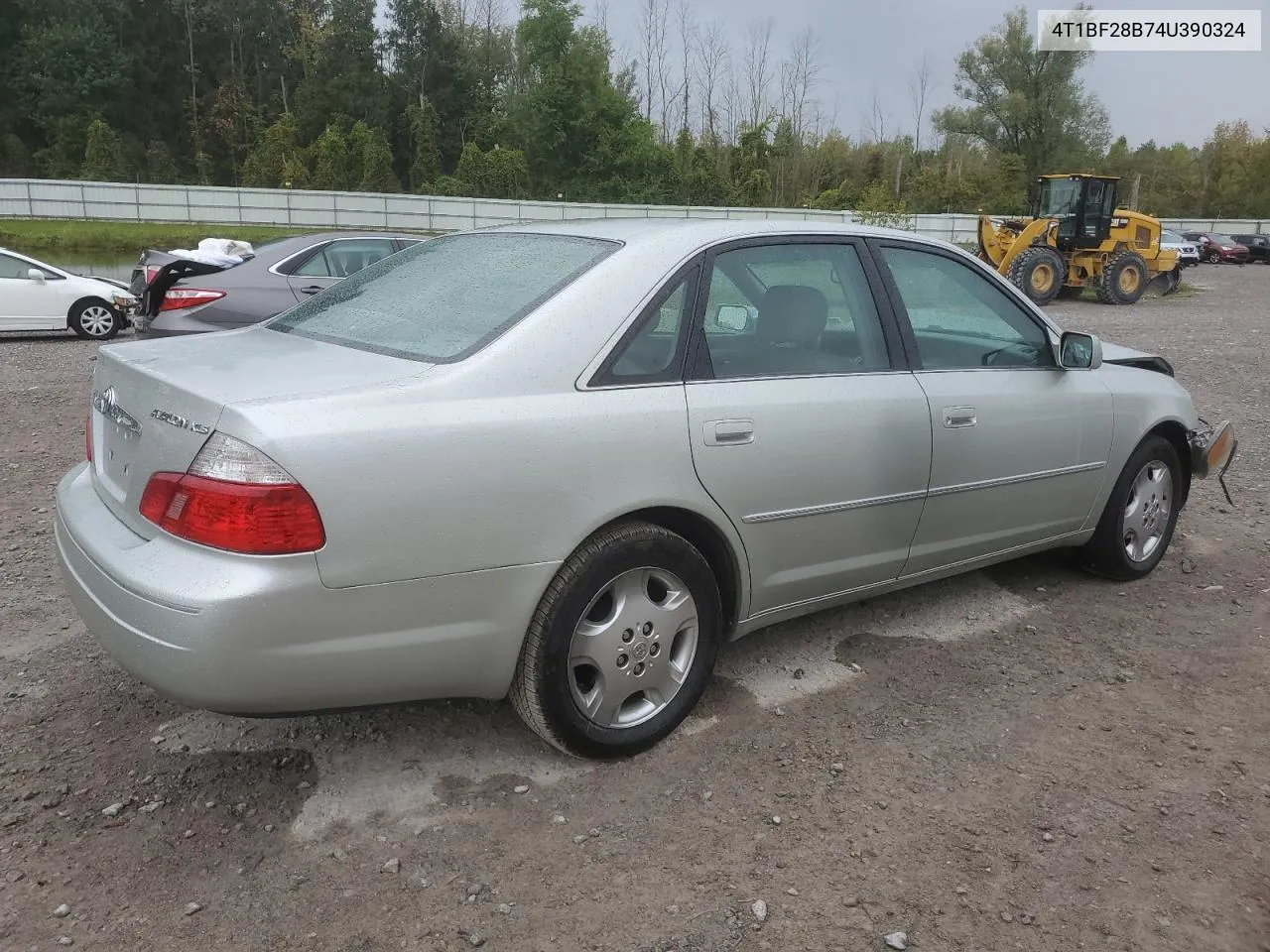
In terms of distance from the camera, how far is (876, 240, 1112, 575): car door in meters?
3.51

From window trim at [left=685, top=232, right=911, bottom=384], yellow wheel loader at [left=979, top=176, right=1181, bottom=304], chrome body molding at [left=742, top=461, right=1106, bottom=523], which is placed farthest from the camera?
yellow wheel loader at [left=979, top=176, right=1181, bottom=304]

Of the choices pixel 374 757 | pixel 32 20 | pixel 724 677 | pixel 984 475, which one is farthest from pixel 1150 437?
pixel 32 20

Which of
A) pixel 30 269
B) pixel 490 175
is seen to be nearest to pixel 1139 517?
pixel 30 269

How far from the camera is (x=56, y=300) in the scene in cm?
1230

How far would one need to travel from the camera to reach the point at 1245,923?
7.54 ft

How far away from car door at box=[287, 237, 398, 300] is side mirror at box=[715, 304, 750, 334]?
19.6ft

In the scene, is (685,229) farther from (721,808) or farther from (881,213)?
(881,213)

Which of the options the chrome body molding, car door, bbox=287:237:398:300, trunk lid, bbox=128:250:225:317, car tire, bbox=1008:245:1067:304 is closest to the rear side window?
car door, bbox=287:237:398:300

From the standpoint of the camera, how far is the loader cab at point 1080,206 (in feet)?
65.3

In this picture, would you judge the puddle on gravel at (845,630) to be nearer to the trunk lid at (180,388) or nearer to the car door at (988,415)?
the car door at (988,415)

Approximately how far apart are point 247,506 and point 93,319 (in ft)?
39.6

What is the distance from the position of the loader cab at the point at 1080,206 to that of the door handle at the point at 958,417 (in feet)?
61.2

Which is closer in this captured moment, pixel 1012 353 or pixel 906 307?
pixel 906 307

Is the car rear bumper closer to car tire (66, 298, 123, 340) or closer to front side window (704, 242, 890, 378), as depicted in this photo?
front side window (704, 242, 890, 378)
